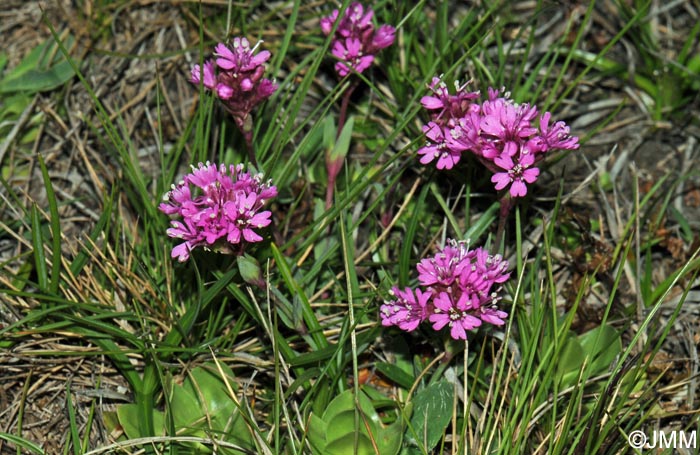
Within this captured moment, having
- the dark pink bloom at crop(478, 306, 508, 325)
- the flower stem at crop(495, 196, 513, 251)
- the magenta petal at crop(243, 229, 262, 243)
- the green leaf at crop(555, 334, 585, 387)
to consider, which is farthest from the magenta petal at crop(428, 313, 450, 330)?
the magenta petal at crop(243, 229, 262, 243)

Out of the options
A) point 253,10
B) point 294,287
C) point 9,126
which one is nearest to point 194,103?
point 253,10

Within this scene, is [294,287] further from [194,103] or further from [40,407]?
[194,103]

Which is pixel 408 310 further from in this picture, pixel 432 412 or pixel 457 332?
pixel 432 412

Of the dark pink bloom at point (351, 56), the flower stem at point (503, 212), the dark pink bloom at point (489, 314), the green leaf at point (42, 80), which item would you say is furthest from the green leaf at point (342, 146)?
the green leaf at point (42, 80)

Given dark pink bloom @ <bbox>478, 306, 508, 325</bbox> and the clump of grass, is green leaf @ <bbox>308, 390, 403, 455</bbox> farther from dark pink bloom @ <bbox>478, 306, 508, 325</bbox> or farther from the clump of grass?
dark pink bloom @ <bbox>478, 306, 508, 325</bbox>

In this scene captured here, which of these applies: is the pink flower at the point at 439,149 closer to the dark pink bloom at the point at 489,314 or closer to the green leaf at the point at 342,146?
the green leaf at the point at 342,146
